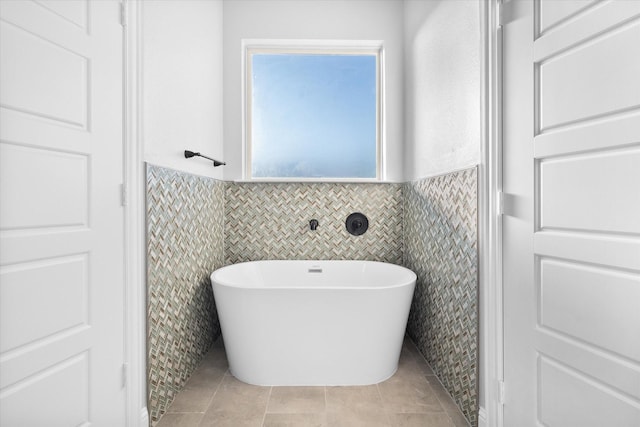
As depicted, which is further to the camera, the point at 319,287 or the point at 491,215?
the point at 319,287

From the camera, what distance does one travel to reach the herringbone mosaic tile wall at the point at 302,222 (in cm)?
278

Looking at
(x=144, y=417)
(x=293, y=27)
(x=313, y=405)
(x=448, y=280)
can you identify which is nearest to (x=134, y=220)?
(x=144, y=417)

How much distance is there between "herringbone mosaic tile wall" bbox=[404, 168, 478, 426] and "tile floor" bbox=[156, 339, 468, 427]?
130mm

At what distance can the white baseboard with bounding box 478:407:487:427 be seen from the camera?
4.95ft

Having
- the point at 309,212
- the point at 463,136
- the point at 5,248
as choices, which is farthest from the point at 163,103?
the point at 463,136

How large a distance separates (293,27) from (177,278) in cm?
215

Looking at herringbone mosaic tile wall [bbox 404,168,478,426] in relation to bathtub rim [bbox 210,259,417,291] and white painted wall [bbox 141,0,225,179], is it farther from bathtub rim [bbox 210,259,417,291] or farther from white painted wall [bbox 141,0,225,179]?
white painted wall [bbox 141,0,225,179]

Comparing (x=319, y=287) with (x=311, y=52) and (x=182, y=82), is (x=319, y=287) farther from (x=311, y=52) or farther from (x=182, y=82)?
(x=311, y=52)

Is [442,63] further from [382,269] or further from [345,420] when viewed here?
[345,420]

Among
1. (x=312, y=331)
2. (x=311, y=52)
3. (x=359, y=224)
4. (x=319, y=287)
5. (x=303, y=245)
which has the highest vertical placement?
(x=311, y=52)

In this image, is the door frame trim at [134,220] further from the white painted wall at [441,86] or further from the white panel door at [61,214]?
the white painted wall at [441,86]

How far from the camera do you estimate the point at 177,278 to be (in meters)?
1.88

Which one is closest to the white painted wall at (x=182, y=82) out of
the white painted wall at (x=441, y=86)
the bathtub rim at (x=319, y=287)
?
the bathtub rim at (x=319, y=287)

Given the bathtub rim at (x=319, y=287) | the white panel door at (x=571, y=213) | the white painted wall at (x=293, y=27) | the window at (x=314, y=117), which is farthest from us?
the window at (x=314, y=117)
